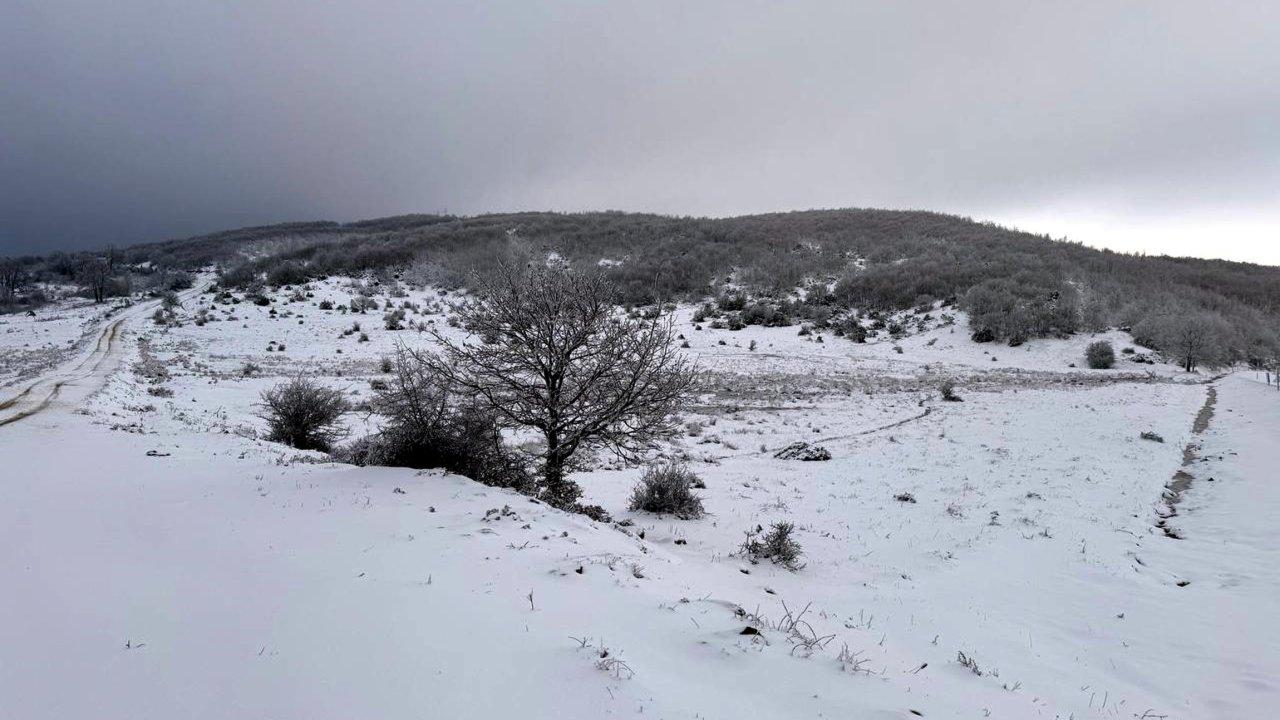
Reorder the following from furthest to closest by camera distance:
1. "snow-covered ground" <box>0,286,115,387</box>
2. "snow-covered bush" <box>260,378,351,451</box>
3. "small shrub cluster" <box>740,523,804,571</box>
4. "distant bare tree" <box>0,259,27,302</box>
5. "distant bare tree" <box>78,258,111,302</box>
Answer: "distant bare tree" <box>78,258,111,302</box>, "distant bare tree" <box>0,259,27,302</box>, "snow-covered ground" <box>0,286,115,387</box>, "snow-covered bush" <box>260,378,351,451</box>, "small shrub cluster" <box>740,523,804,571</box>

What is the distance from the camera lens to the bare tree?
8.45 metres

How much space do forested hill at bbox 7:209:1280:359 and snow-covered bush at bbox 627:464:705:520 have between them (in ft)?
59.9

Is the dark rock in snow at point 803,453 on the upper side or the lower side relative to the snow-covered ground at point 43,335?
A: upper

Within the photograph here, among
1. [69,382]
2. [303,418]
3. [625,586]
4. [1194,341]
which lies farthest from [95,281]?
[1194,341]

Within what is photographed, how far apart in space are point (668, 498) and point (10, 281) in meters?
62.6

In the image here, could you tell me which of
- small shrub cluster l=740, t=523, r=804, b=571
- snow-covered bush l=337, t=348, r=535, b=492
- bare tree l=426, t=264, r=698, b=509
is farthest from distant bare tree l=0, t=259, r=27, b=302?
small shrub cluster l=740, t=523, r=804, b=571

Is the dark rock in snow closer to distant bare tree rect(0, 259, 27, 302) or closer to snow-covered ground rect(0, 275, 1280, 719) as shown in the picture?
snow-covered ground rect(0, 275, 1280, 719)

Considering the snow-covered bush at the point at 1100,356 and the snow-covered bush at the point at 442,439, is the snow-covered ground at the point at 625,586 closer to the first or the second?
the snow-covered bush at the point at 442,439

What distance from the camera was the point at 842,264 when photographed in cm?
4781

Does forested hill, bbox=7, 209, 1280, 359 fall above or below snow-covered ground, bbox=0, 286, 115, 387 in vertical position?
above

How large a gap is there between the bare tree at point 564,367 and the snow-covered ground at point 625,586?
4.93 ft

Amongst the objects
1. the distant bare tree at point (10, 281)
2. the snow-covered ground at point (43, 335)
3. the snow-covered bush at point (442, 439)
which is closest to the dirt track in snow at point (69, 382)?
the snow-covered ground at point (43, 335)

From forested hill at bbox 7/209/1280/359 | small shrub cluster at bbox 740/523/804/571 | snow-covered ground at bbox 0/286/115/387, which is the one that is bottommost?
snow-covered ground at bbox 0/286/115/387

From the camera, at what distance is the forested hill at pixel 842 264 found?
3378 centimetres
